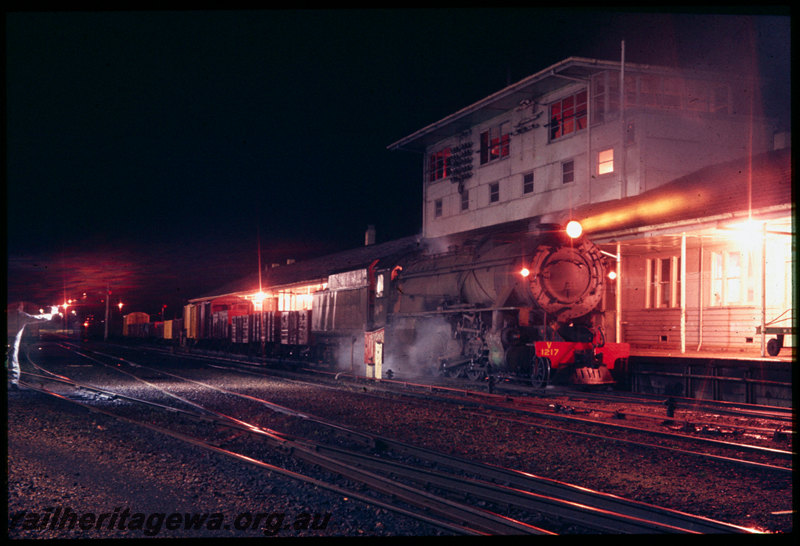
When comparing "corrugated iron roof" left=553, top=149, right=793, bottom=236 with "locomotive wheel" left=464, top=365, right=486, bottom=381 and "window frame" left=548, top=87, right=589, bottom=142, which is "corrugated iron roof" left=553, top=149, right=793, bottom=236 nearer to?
"locomotive wheel" left=464, top=365, right=486, bottom=381

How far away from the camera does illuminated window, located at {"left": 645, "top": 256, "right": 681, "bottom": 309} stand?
17.7 meters

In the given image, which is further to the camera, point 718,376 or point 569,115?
point 569,115

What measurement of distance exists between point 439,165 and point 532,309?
Result: 66.3 ft

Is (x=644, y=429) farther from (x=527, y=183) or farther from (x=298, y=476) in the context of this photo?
(x=527, y=183)

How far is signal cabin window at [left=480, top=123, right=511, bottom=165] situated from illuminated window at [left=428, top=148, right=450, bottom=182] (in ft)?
9.42

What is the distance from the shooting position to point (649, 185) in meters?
22.3

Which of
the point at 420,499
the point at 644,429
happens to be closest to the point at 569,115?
the point at 644,429

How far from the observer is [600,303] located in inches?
573

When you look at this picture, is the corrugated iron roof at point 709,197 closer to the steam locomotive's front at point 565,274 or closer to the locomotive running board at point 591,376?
the steam locomotive's front at point 565,274

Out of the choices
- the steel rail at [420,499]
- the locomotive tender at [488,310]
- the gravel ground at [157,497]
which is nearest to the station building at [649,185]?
the locomotive tender at [488,310]

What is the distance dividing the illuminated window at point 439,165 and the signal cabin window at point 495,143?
9.42 feet

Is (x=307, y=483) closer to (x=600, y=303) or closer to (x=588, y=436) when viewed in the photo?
(x=588, y=436)

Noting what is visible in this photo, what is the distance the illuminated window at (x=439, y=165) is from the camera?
3238 cm

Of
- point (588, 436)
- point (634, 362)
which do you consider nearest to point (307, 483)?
point (588, 436)
